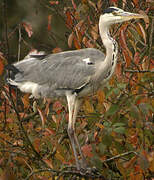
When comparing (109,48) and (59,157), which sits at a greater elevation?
(109,48)

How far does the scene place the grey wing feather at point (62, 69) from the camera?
4.03 m

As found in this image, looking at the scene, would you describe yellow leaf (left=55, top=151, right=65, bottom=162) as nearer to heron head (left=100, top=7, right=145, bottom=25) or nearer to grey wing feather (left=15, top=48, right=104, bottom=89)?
grey wing feather (left=15, top=48, right=104, bottom=89)

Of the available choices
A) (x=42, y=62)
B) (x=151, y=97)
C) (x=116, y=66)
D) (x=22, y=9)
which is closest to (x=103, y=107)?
(x=116, y=66)

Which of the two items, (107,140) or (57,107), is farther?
(57,107)

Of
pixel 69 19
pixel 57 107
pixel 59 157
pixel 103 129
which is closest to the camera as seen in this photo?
pixel 103 129

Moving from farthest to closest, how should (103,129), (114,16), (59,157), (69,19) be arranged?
(69,19) → (114,16) → (59,157) → (103,129)

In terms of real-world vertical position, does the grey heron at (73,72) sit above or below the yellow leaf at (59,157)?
above

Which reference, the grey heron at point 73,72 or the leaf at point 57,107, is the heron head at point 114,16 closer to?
the grey heron at point 73,72

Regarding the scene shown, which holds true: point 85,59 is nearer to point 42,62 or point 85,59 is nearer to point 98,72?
point 98,72

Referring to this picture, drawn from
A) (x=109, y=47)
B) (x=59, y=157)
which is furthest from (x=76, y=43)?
(x=59, y=157)

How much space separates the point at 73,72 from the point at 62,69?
15 cm

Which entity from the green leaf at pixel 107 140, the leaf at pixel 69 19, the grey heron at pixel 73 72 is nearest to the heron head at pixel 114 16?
the grey heron at pixel 73 72

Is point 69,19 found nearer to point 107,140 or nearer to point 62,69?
point 62,69

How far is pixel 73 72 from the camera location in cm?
413
